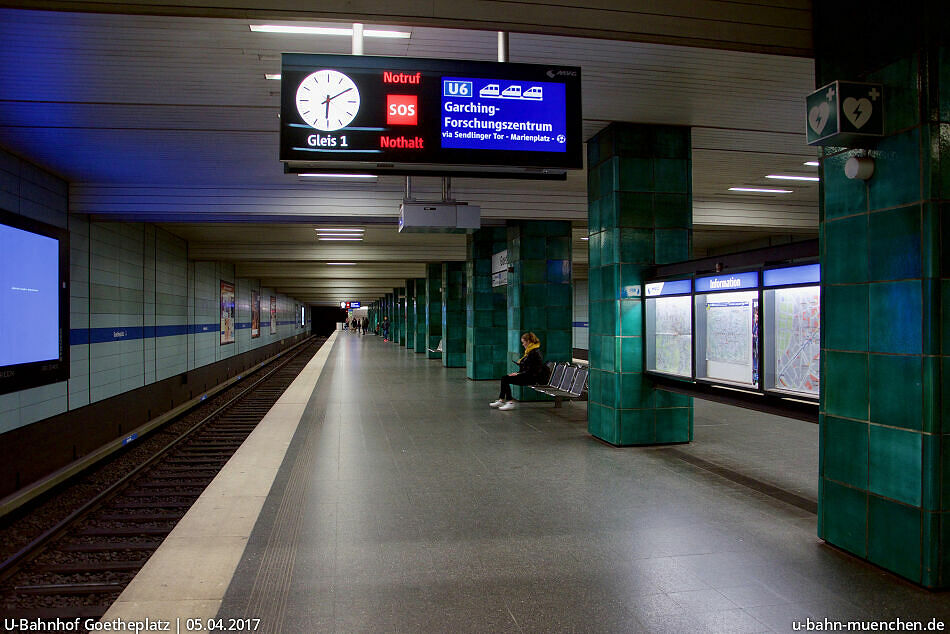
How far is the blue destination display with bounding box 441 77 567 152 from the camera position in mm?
3693

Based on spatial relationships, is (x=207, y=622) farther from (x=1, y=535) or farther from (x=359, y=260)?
(x=359, y=260)

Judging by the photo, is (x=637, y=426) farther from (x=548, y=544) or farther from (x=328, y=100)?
(x=328, y=100)

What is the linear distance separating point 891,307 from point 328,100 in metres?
3.59

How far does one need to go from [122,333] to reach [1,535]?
6.52m

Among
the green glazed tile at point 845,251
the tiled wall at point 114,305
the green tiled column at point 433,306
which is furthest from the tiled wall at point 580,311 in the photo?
the green glazed tile at point 845,251

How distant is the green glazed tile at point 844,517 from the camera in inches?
140

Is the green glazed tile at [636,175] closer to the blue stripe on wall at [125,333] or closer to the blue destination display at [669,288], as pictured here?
the blue destination display at [669,288]

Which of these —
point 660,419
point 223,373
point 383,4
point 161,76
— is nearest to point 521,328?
point 660,419

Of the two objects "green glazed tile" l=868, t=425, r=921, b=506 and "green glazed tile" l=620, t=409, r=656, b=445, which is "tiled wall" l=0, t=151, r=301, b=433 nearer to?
"green glazed tile" l=620, t=409, r=656, b=445

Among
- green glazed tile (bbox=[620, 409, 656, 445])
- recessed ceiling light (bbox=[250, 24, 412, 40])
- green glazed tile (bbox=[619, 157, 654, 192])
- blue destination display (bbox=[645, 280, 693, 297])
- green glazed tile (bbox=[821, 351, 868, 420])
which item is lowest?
green glazed tile (bbox=[620, 409, 656, 445])

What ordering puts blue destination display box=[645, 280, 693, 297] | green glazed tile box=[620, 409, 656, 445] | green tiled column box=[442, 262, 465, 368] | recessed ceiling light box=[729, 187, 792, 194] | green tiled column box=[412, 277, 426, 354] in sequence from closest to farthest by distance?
blue destination display box=[645, 280, 693, 297] < green glazed tile box=[620, 409, 656, 445] < recessed ceiling light box=[729, 187, 792, 194] < green tiled column box=[442, 262, 465, 368] < green tiled column box=[412, 277, 426, 354]

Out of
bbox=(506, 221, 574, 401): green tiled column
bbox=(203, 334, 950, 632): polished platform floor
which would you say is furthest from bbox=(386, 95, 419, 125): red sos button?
bbox=(506, 221, 574, 401): green tiled column

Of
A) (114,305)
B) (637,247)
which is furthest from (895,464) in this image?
(114,305)

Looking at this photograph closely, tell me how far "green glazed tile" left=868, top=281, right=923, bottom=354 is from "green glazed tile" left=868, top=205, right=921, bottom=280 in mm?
70
